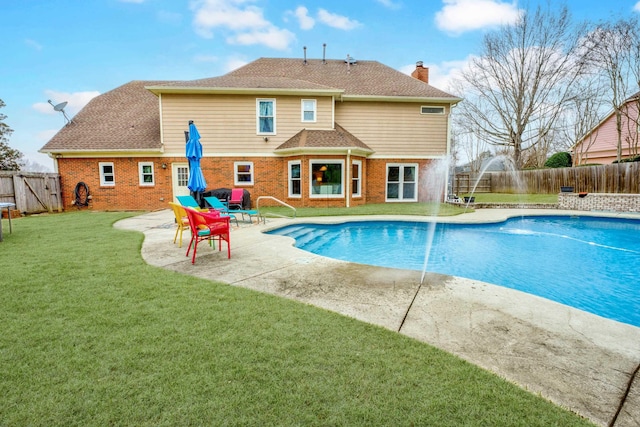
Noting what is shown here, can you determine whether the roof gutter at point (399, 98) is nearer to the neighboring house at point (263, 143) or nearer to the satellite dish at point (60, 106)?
the neighboring house at point (263, 143)

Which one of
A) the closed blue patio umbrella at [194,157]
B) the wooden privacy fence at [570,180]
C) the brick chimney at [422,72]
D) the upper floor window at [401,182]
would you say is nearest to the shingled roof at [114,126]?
the closed blue patio umbrella at [194,157]

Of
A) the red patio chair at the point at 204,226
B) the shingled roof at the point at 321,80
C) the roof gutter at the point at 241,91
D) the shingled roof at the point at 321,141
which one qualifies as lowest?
the red patio chair at the point at 204,226

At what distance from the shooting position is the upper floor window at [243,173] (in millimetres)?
15508

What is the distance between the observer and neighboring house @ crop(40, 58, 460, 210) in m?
15.0

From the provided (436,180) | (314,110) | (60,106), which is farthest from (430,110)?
(60,106)

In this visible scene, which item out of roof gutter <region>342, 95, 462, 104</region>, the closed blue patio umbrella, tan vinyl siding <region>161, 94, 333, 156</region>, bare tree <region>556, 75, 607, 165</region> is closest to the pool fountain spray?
roof gutter <region>342, 95, 462, 104</region>

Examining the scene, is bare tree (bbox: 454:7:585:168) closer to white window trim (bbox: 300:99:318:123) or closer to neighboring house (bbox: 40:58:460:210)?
neighboring house (bbox: 40:58:460:210)

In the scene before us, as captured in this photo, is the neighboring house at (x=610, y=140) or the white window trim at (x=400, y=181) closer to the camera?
the white window trim at (x=400, y=181)

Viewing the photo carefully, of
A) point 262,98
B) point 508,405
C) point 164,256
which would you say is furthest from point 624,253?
point 262,98

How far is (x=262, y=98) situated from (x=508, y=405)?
15.6m

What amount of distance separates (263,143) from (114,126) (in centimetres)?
806

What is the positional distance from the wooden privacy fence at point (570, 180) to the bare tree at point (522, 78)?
2135 mm

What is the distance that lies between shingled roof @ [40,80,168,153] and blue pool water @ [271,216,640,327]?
35.2 feet

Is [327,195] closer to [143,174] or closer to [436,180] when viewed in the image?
[436,180]
